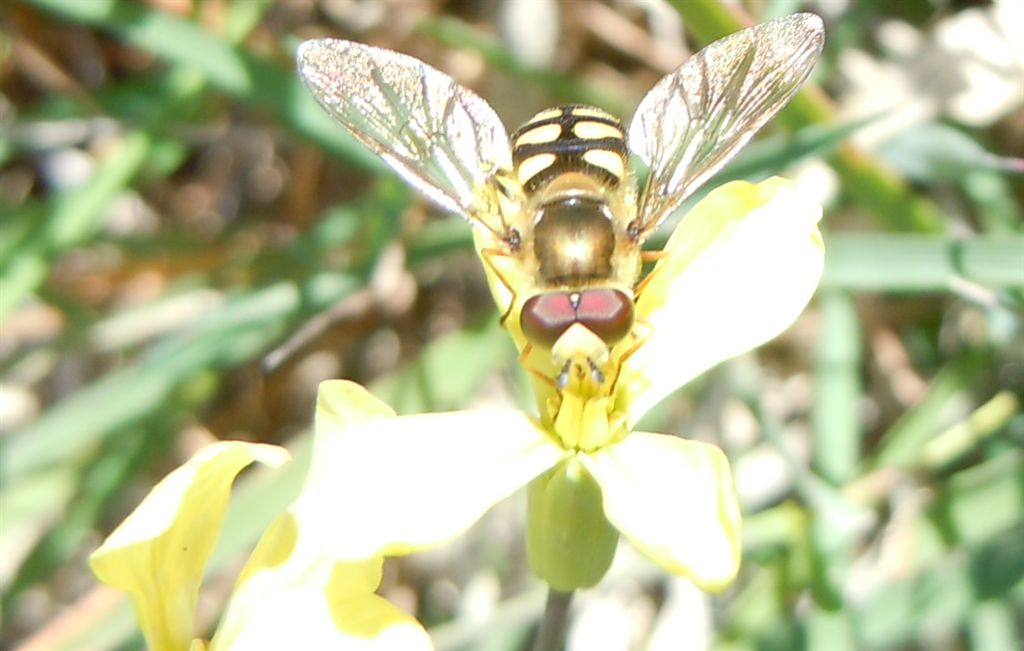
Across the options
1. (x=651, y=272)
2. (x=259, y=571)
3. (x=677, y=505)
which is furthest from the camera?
(x=651, y=272)

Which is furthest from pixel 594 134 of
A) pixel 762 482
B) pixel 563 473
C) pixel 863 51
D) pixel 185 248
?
pixel 185 248

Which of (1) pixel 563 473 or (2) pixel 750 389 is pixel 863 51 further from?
(1) pixel 563 473

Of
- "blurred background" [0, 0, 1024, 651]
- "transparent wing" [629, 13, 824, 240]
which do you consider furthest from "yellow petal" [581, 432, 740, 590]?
"blurred background" [0, 0, 1024, 651]

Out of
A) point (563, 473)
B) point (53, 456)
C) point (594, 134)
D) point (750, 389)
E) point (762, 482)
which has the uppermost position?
point (594, 134)

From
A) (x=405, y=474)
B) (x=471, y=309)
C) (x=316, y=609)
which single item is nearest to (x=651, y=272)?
(x=405, y=474)

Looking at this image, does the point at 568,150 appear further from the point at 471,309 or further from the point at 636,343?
the point at 471,309

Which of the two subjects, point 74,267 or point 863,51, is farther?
point 74,267
